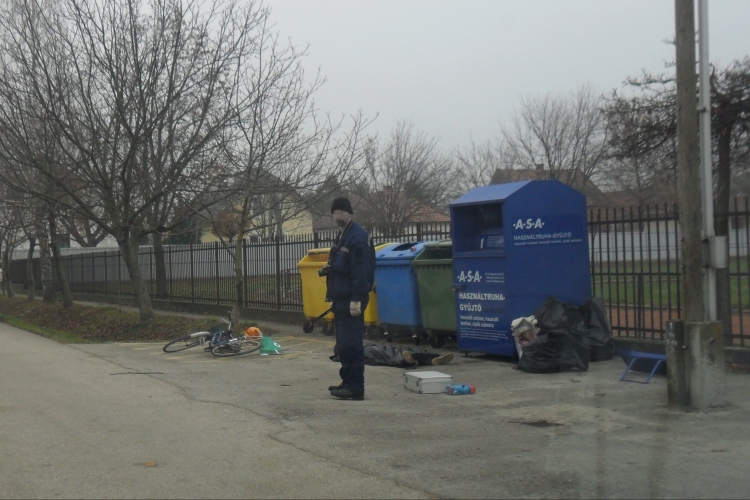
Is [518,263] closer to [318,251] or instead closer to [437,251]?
[437,251]

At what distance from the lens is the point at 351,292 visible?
8.23 m

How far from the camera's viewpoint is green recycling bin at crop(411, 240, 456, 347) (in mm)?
11852

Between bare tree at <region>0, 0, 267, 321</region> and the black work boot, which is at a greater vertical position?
bare tree at <region>0, 0, 267, 321</region>

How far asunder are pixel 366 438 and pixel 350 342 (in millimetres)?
1708

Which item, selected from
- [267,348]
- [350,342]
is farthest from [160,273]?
[350,342]

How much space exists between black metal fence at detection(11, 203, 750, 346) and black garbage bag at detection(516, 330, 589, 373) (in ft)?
4.00

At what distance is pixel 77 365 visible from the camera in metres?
11.8

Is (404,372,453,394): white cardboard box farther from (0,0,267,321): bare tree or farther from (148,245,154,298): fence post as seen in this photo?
(148,245,154,298): fence post

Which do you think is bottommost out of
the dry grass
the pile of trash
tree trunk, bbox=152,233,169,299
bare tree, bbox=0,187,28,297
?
the dry grass

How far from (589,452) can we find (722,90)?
6.24 m

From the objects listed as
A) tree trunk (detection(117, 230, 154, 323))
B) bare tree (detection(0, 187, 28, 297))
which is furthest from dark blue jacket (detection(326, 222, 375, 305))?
bare tree (detection(0, 187, 28, 297))

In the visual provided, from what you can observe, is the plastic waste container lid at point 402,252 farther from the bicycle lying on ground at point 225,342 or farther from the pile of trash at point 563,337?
the pile of trash at point 563,337

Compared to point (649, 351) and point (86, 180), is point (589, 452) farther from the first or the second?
point (86, 180)

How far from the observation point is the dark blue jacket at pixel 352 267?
8.20m
